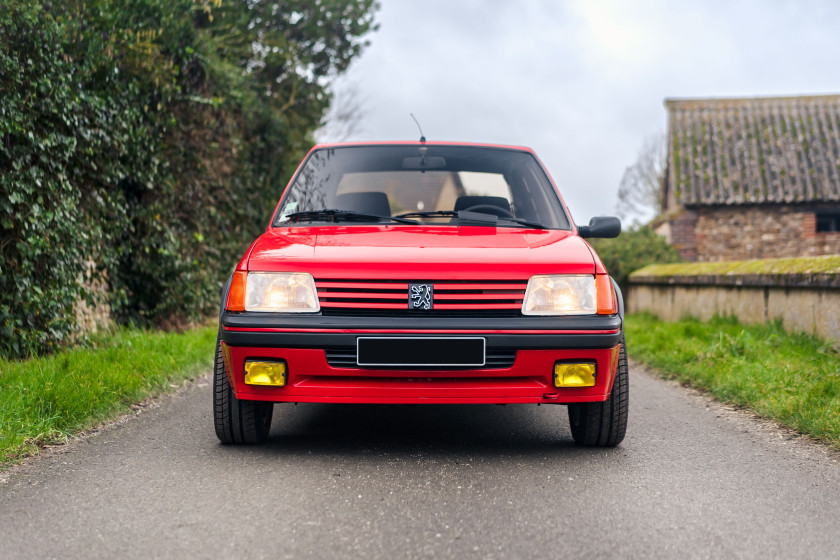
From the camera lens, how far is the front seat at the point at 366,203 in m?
5.01

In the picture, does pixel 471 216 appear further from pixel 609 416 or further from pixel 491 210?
pixel 609 416

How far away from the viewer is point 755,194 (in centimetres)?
1975

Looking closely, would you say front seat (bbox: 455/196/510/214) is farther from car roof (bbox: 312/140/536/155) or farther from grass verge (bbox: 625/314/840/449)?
grass verge (bbox: 625/314/840/449)

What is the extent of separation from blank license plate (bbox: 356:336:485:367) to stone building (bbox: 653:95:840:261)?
17.0 metres

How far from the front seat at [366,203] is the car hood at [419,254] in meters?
0.46

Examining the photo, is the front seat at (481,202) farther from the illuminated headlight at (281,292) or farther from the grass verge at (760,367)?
the grass verge at (760,367)

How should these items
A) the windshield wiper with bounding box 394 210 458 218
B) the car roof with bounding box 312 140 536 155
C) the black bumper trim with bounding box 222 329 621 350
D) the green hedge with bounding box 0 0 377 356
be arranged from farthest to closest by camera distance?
1. the green hedge with bounding box 0 0 377 356
2. the car roof with bounding box 312 140 536 155
3. the windshield wiper with bounding box 394 210 458 218
4. the black bumper trim with bounding box 222 329 621 350

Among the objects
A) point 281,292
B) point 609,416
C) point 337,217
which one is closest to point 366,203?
point 337,217

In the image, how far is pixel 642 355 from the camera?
8711mm

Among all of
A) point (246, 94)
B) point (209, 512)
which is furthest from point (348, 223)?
point (246, 94)

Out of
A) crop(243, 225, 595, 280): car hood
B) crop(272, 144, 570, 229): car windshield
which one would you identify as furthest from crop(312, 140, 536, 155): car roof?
crop(243, 225, 595, 280): car hood

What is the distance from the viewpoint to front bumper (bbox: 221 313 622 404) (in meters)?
3.87

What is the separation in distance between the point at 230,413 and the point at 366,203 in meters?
1.53

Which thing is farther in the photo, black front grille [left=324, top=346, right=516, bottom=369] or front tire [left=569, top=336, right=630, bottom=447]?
front tire [left=569, top=336, right=630, bottom=447]
